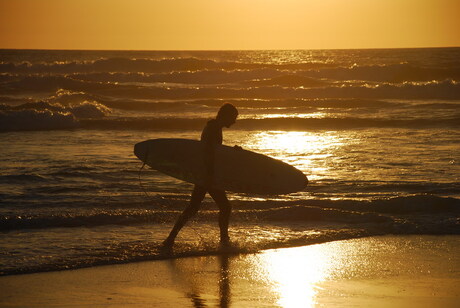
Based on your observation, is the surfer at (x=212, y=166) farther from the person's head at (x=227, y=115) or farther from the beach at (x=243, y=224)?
the beach at (x=243, y=224)

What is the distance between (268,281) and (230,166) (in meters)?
2.02

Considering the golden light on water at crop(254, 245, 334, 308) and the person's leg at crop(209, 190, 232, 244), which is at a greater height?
the person's leg at crop(209, 190, 232, 244)

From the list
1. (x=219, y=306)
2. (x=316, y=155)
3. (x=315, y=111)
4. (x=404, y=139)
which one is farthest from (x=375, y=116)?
(x=219, y=306)

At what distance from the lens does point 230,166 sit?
329 inches

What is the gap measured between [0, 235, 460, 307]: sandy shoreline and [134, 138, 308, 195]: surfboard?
880 mm

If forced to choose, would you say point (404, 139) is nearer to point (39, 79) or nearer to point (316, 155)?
point (316, 155)

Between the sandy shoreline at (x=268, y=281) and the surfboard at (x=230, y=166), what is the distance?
880 mm

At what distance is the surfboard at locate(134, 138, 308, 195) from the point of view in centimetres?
831

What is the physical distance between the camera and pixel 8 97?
35.6 meters

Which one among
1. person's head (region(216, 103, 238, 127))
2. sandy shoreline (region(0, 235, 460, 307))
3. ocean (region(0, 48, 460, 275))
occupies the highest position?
person's head (region(216, 103, 238, 127))

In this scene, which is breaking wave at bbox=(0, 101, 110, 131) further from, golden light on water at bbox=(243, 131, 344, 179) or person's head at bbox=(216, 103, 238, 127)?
person's head at bbox=(216, 103, 238, 127)

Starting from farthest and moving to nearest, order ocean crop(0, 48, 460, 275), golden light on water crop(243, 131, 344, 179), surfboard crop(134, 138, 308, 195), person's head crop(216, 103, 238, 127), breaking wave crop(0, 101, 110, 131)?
breaking wave crop(0, 101, 110, 131) → golden light on water crop(243, 131, 344, 179) → ocean crop(0, 48, 460, 275) → surfboard crop(134, 138, 308, 195) → person's head crop(216, 103, 238, 127)

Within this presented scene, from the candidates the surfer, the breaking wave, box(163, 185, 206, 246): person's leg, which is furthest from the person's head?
the breaking wave

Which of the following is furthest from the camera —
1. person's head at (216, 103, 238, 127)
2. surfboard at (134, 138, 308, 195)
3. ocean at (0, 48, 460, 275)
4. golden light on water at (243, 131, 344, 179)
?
golden light on water at (243, 131, 344, 179)
